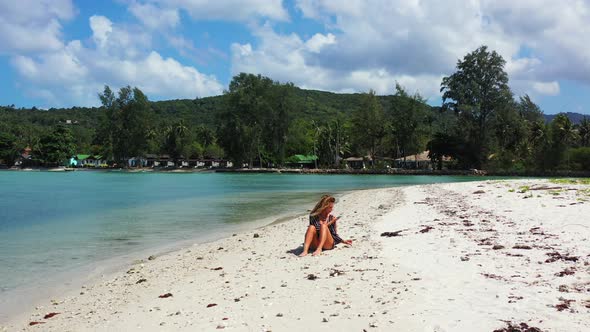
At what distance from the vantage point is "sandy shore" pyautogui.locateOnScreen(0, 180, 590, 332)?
212 inches

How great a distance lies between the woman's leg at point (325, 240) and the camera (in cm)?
977

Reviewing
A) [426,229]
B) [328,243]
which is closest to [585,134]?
[426,229]

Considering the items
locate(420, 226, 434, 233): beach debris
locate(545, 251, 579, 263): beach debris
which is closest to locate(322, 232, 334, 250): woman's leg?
locate(420, 226, 434, 233): beach debris

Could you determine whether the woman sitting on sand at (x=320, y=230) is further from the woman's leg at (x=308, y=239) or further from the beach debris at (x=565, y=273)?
the beach debris at (x=565, y=273)

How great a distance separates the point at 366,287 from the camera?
6.76m

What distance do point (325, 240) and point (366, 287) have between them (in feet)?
10.4

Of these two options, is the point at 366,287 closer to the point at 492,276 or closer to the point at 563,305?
the point at 492,276

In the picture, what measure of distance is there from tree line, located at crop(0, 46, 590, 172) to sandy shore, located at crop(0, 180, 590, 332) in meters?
65.5

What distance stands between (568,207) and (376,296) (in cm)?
1049

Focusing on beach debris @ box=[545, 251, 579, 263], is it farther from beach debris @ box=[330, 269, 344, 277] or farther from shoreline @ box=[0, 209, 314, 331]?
shoreline @ box=[0, 209, 314, 331]

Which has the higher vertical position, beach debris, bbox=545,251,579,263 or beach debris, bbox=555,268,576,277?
beach debris, bbox=545,251,579,263

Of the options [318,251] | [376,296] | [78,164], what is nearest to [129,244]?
[318,251]

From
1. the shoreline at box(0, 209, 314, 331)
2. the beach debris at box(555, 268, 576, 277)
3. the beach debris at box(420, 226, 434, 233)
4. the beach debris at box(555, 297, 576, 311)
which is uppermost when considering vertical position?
the beach debris at box(555, 268, 576, 277)

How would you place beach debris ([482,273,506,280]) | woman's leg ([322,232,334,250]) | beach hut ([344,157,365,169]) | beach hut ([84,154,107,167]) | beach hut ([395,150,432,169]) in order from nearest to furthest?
beach debris ([482,273,506,280]) → woman's leg ([322,232,334,250]) → beach hut ([395,150,432,169]) → beach hut ([344,157,365,169]) → beach hut ([84,154,107,167])
